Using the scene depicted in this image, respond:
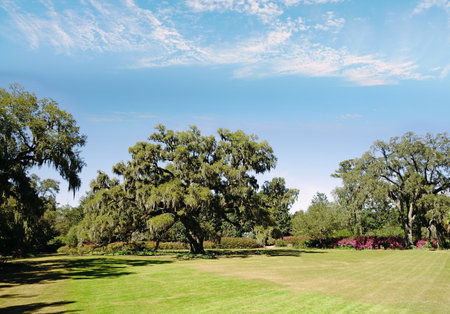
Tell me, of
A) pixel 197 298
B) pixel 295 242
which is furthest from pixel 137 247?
pixel 197 298

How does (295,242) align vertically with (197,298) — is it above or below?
below

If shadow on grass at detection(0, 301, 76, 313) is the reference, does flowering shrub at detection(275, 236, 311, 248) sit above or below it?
below

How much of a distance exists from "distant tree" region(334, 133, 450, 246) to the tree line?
4.5 inches

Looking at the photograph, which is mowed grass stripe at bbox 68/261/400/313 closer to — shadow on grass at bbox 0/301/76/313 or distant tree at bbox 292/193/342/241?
shadow on grass at bbox 0/301/76/313

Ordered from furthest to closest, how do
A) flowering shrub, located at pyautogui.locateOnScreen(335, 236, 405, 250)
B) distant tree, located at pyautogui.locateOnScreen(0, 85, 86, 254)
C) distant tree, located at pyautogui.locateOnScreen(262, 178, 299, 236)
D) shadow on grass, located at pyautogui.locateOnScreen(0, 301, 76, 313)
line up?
flowering shrub, located at pyautogui.locateOnScreen(335, 236, 405, 250) < distant tree, located at pyautogui.locateOnScreen(262, 178, 299, 236) < distant tree, located at pyautogui.locateOnScreen(0, 85, 86, 254) < shadow on grass, located at pyautogui.locateOnScreen(0, 301, 76, 313)

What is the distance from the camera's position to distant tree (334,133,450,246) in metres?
34.8

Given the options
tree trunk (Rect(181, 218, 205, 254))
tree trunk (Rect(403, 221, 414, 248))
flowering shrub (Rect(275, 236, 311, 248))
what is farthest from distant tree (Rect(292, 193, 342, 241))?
tree trunk (Rect(181, 218, 205, 254))

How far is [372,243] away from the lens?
126 feet

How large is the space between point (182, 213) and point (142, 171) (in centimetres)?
497

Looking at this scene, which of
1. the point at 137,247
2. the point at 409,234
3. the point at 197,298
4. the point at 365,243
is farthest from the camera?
the point at 365,243

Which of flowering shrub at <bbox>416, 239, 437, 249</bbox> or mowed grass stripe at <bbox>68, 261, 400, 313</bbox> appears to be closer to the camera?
mowed grass stripe at <bbox>68, 261, 400, 313</bbox>

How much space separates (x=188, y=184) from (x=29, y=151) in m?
12.5

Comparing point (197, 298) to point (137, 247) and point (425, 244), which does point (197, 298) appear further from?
point (425, 244)

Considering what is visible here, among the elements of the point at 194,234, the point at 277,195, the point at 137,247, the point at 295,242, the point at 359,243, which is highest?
the point at 277,195
